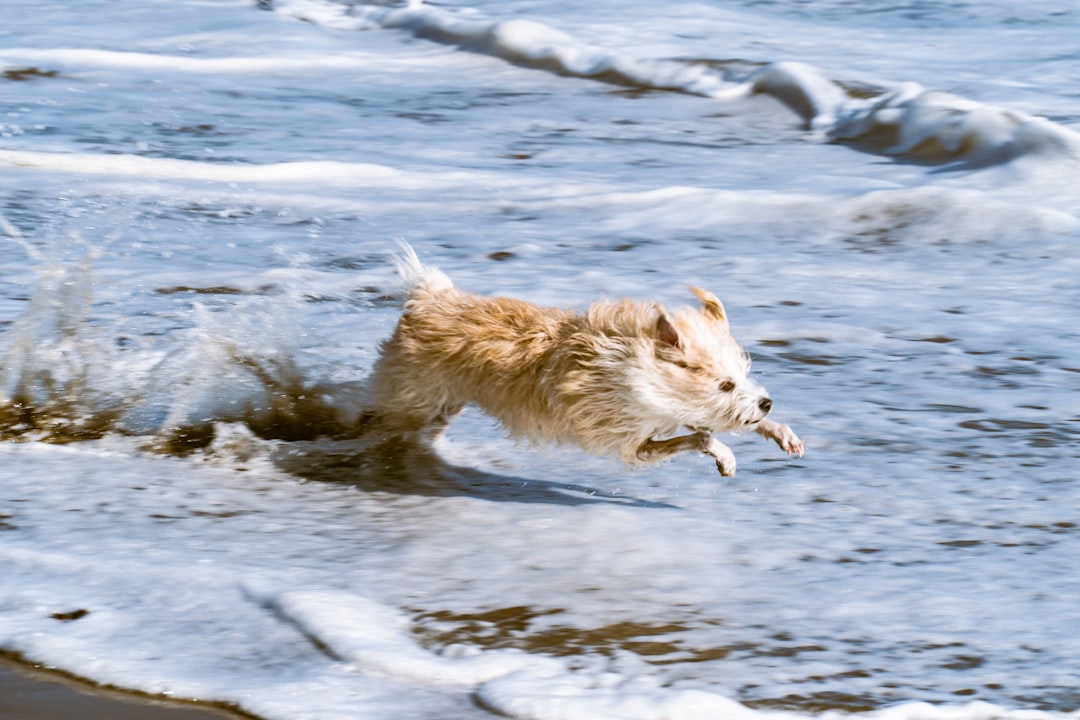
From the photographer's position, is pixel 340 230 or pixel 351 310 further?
pixel 340 230

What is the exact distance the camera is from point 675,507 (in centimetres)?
443

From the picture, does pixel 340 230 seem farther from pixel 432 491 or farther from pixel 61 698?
pixel 61 698

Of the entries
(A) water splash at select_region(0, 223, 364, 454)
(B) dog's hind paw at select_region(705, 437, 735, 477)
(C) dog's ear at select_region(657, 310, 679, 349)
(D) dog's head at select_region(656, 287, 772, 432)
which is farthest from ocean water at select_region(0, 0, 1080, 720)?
(C) dog's ear at select_region(657, 310, 679, 349)

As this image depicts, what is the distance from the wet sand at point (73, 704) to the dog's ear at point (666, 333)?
1.69 meters

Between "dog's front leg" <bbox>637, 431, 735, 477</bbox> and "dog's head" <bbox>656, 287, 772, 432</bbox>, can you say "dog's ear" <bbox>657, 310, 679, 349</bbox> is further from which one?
"dog's front leg" <bbox>637, 431, 735, 477</bbox>

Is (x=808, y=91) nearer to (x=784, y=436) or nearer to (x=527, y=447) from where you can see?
(x=527, y=447)

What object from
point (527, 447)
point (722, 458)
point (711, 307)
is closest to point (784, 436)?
point (722, 458)

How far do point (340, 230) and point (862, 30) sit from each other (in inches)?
313

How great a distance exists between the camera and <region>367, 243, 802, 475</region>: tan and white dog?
13.8ft

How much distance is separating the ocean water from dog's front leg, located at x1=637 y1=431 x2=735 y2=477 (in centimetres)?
17

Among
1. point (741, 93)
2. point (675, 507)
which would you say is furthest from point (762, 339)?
point (741, 93)

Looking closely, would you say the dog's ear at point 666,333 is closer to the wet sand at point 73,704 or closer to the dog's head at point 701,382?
the dog's head at point 701,382

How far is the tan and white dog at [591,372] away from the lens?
4.20 metres

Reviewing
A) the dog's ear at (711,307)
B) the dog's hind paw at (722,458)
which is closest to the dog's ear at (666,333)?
the dog's ear at (711,307)
